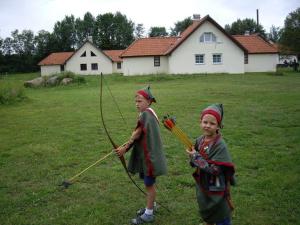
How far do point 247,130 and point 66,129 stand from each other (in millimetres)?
5048

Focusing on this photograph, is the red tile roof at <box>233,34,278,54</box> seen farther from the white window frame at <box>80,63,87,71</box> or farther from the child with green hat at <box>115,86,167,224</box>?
the child with green hat at <box>115,86,167,224</box>

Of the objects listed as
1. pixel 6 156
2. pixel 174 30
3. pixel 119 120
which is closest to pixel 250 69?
pixel 119 120

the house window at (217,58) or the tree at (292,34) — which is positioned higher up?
the tree at (292,34)

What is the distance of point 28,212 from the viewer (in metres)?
5.22

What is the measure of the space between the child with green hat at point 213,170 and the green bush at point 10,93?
50.6 feet

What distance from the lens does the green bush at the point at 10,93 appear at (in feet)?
57.1

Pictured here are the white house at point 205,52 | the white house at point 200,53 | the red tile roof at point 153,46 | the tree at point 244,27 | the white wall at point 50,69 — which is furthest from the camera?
the tree at point 244,27

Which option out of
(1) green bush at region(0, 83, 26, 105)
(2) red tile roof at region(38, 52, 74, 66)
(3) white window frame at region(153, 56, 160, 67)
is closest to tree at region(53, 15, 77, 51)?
(2) red tile roof at region(38, 52, 74, 66)

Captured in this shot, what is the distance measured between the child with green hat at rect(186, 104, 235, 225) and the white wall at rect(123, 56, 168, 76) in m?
36.8

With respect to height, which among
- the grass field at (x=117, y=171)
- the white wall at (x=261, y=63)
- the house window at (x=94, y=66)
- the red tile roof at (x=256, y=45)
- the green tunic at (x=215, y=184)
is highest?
the red tile roof at (x=256, y=45)

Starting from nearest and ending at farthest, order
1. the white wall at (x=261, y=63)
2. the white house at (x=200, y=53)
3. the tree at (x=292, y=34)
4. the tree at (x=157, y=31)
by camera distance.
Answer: the white house at (x=200, y=53)
the tree at (x=292, y=34)
the white wall at (x=261, y=63)
the tree at (x=157, y=31)

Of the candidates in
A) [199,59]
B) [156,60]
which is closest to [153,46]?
→ [156,60]

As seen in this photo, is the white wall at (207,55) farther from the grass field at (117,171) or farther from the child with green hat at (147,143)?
the child with green hat at (147,143)

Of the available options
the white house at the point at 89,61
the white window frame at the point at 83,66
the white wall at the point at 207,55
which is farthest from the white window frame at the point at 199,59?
the white window frame at the point at 83,66
